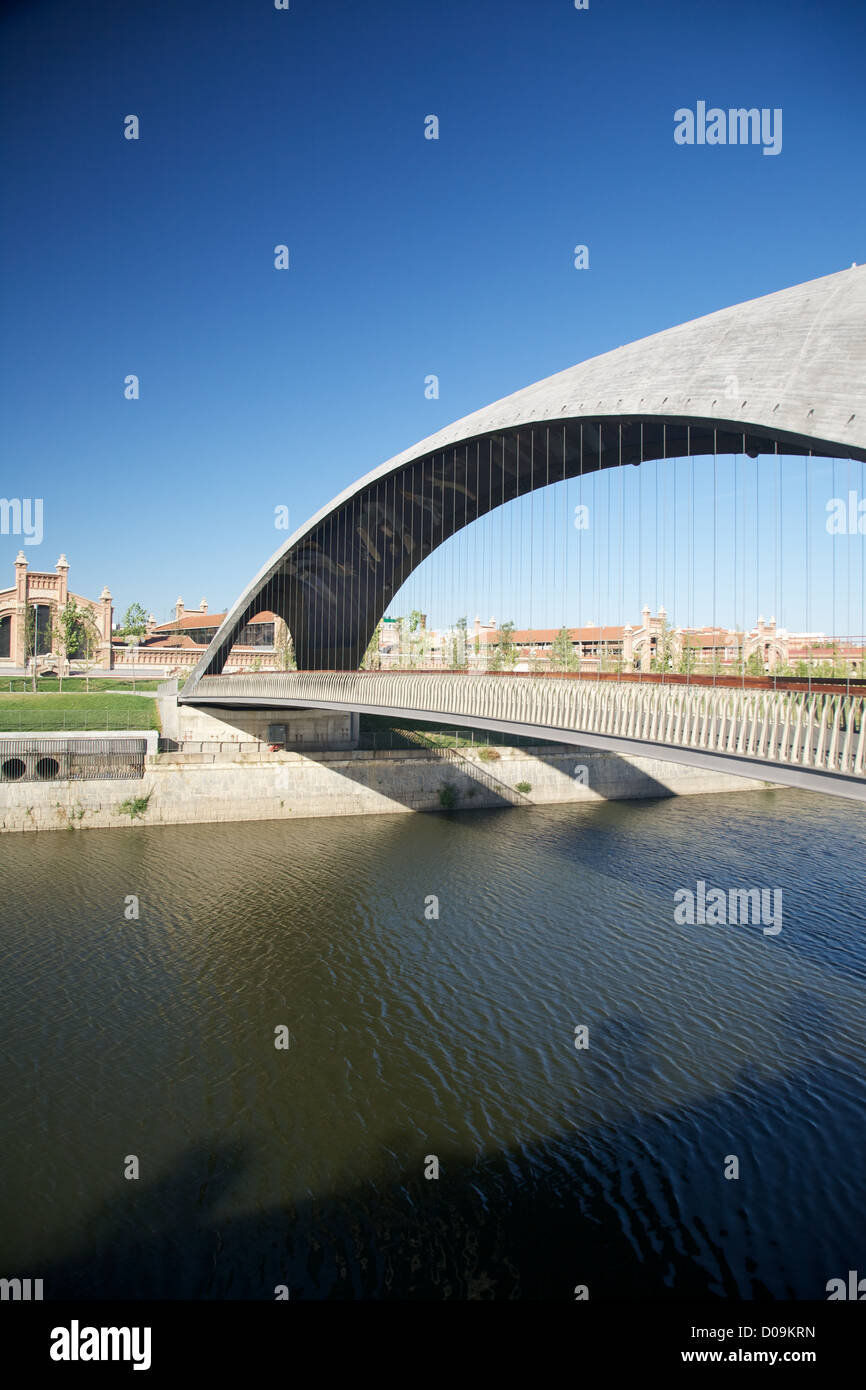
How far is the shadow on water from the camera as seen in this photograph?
25.3ft

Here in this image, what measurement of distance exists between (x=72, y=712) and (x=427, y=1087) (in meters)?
25.9

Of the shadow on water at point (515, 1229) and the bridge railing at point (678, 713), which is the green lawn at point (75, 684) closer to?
the bridge railing at point (678, 713)

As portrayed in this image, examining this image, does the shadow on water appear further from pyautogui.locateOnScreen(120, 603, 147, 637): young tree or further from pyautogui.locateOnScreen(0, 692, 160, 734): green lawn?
pyautogui.locateOnScreen(120, 603, 147, 637): young tree

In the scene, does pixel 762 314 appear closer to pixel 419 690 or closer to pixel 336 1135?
pixel 419 690

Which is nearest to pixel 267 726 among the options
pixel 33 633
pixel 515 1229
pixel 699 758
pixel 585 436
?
pixel 585 436

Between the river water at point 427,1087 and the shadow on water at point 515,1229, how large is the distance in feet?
0.11

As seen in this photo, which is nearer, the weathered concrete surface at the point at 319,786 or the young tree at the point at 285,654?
the weathered concrete surface at the point at 319,786

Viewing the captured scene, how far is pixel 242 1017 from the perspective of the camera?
1348 cm

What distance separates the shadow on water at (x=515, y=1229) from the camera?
304 inches

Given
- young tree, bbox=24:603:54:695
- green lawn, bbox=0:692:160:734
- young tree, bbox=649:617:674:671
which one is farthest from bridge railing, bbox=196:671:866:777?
young tree, bbox=24:603:54:695

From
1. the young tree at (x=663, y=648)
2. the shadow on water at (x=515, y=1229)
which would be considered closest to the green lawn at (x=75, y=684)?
the young tree at (x=663, y=648)

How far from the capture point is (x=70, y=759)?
2655cm
